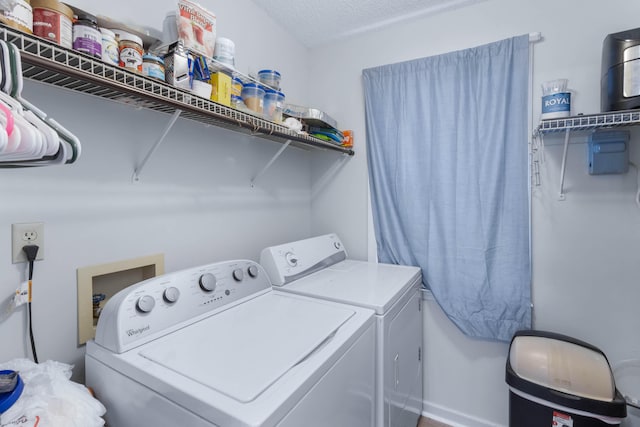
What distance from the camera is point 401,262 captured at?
2080 millimetres

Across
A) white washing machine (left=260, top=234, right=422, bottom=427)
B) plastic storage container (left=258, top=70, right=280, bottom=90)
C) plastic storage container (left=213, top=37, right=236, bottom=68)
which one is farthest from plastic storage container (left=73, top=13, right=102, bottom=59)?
white washing machine (left=260, top=234, right=422, bottom=427)

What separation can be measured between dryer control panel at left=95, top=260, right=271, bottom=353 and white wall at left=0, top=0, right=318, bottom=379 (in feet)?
0.71

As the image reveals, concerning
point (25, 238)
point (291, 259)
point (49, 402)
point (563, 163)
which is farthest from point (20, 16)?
point (563, 163)

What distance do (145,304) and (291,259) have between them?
82 cm

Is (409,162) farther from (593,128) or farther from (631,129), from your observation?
(631,129)

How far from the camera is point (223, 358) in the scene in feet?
2.82

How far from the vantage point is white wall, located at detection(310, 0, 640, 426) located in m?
1.60

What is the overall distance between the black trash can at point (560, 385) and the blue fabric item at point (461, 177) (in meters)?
0.23

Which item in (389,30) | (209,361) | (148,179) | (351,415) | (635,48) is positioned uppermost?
(389,30)

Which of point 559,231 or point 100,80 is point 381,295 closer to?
Result: point 559,231

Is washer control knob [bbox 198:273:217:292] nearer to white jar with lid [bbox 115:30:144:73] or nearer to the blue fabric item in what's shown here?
white jar with lid [bbox 115:30:144:73]

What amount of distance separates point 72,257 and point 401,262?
179cm

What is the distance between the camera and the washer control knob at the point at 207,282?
118 centimetres

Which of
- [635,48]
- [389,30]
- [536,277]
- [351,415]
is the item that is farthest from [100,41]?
[536,277]
